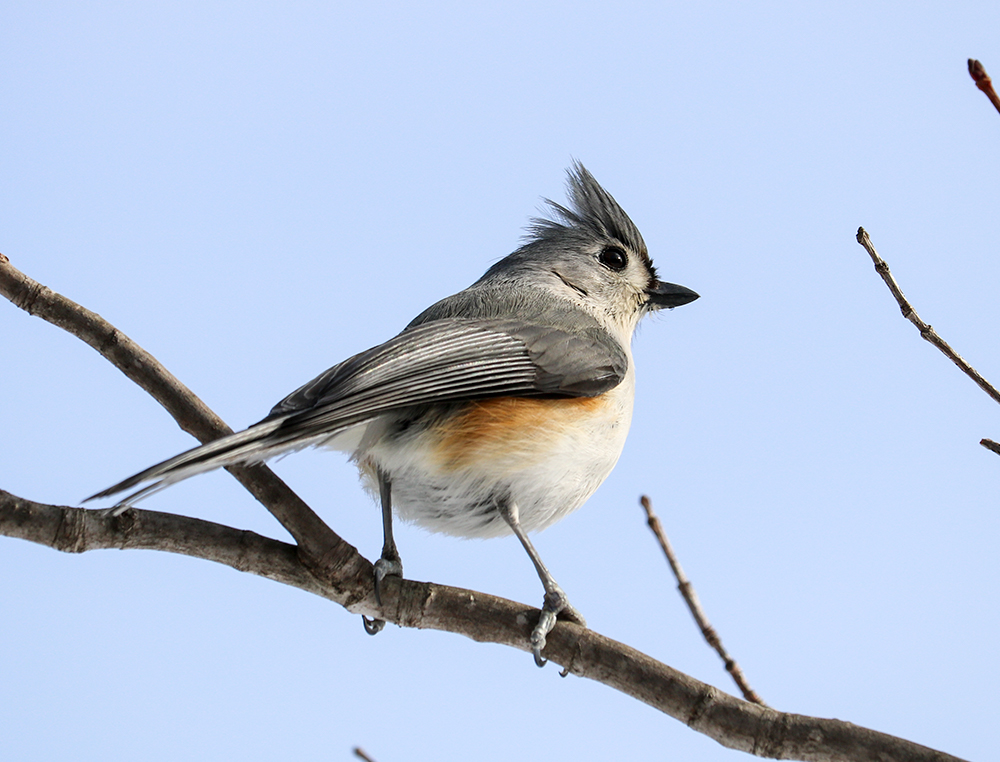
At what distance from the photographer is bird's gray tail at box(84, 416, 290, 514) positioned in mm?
1770

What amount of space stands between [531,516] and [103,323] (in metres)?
1.33

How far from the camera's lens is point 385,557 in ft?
8.36

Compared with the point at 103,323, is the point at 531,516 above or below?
below

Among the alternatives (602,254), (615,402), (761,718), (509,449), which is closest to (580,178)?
(602,254)

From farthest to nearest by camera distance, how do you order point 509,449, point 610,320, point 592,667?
point 610,320 < point 509,449 < point 592,667

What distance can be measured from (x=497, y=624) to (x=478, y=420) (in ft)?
1.89

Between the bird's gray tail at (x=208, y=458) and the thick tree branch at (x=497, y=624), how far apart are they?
0.57 feet

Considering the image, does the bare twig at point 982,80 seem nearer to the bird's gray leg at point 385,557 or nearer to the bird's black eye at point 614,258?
the bird's gray leg at point 385,557

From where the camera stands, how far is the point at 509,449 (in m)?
2.60

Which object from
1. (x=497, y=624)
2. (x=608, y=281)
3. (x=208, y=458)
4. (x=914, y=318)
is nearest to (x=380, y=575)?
(x=497, y=624)

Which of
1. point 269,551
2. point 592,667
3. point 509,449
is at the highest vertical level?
point 509,449

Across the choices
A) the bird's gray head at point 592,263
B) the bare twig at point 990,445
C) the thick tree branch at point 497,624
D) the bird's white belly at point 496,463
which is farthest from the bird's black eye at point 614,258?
the bare twig at point 990,445

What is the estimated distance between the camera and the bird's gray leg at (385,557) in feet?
8.04

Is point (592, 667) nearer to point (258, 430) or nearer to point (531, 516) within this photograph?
point (531, 516)
